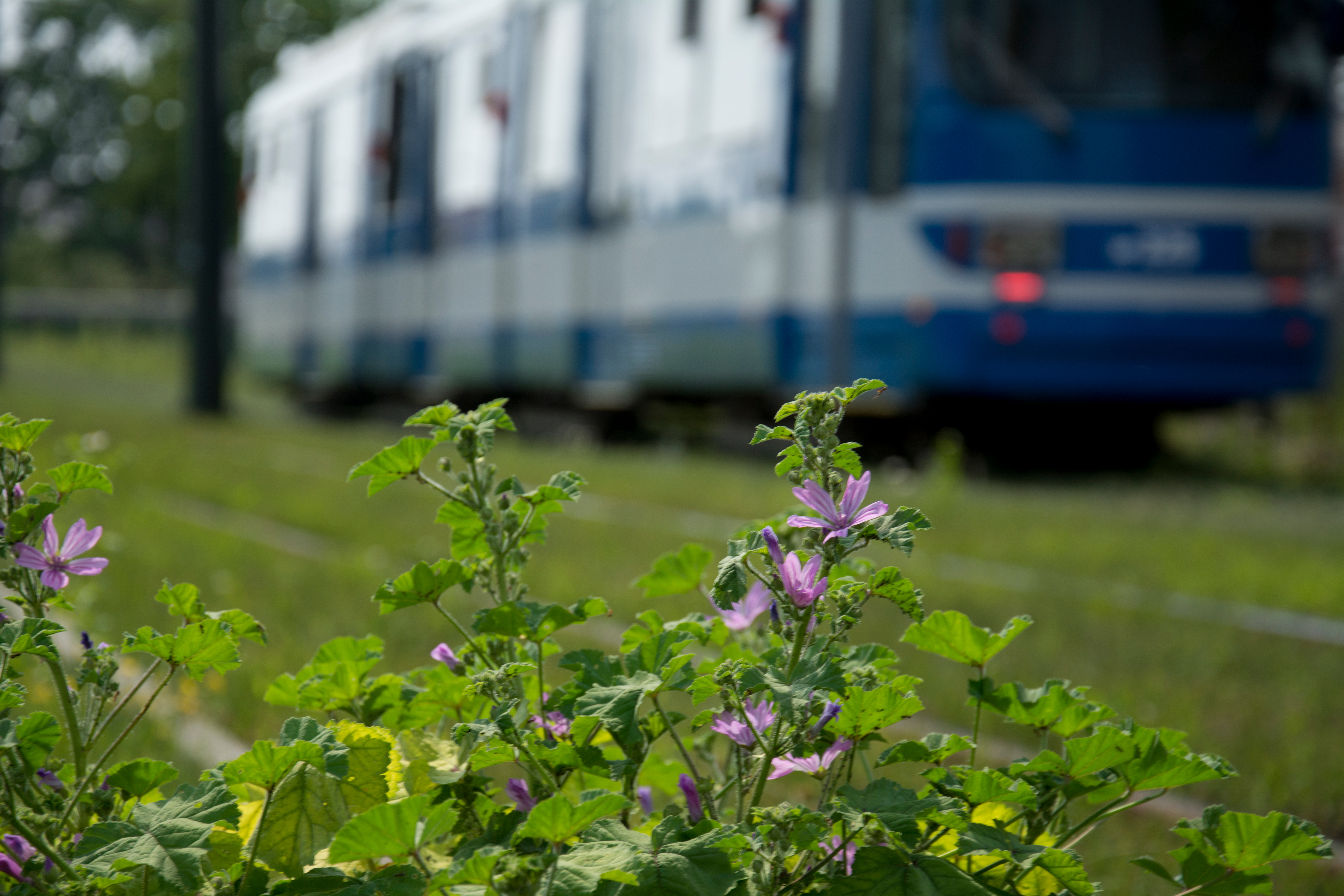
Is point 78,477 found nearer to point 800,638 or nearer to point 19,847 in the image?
point 19,847

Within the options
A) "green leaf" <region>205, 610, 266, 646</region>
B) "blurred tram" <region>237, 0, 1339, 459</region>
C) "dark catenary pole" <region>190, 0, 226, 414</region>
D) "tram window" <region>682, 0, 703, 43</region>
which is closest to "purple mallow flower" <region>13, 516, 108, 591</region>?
"green leaf" <region>205, 610, 266, 646</region>

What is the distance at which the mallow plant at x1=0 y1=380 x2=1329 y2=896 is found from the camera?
42.9 inches

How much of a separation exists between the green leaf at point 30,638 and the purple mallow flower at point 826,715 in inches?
21.9

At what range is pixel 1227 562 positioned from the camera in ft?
17.1

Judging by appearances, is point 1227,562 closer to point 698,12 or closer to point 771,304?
point 771,304

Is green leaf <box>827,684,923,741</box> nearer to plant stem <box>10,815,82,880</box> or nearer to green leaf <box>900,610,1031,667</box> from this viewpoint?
green leaf <box>900,610,1031,667</box>

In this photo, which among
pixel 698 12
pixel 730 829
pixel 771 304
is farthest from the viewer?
pixel 698 12

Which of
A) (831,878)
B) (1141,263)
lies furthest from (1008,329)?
(831,878)

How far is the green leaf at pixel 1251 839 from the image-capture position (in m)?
1.17

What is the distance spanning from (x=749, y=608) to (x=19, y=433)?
64 cm

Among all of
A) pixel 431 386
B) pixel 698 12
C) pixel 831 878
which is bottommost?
pixel 431 386

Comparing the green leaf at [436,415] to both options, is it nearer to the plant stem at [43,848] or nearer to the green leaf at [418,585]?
the green leaf at [418,585]

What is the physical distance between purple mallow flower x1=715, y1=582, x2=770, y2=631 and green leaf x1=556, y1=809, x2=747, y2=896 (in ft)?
0.97

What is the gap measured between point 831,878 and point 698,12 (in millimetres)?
8983
